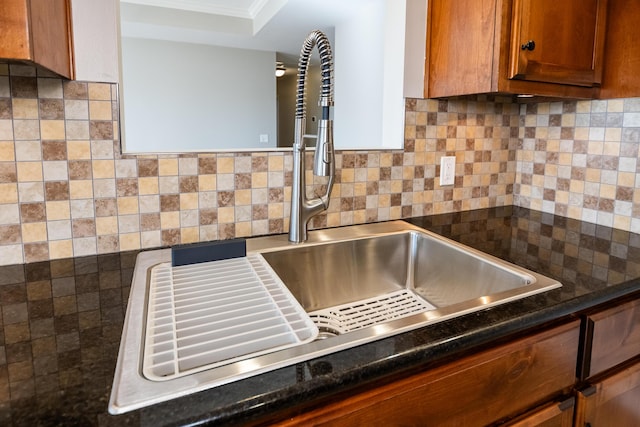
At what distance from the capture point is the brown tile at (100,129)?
951 mm

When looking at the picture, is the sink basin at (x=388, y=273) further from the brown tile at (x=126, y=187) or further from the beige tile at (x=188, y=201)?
the brown tile at (x=126, y=187)

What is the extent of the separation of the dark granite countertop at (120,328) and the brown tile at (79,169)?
20 cm

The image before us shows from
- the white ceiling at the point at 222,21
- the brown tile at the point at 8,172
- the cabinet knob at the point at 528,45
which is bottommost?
the brown tile at the point at 8,172

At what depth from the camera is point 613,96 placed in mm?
1229

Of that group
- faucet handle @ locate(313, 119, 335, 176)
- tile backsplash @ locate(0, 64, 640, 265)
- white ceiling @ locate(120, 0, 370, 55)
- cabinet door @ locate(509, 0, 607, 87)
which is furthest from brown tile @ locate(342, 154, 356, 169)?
white ceiling @ locate(120, 0, 370, 55)

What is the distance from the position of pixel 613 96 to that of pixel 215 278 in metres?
1.29

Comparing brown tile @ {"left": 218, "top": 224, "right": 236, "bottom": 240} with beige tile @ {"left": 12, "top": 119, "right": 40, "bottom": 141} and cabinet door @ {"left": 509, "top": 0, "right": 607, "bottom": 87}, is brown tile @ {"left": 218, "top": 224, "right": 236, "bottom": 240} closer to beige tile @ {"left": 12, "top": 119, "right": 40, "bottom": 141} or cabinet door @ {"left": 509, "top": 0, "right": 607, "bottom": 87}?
beige tile @ {"left": 12, "top": 119, "right": 40, "bottom": 141}

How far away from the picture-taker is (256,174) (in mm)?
1136

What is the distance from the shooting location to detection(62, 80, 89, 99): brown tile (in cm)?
92

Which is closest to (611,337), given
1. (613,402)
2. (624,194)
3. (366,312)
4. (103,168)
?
(613,402)

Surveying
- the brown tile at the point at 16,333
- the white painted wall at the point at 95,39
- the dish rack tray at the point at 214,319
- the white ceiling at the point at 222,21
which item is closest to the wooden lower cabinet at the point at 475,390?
the dish rack tray at the point at 214,319

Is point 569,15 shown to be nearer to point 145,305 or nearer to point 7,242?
point 145,305

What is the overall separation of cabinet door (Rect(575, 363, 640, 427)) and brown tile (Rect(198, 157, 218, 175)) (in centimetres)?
98

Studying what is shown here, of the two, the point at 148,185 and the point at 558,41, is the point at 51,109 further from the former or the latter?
the point at 558,41
